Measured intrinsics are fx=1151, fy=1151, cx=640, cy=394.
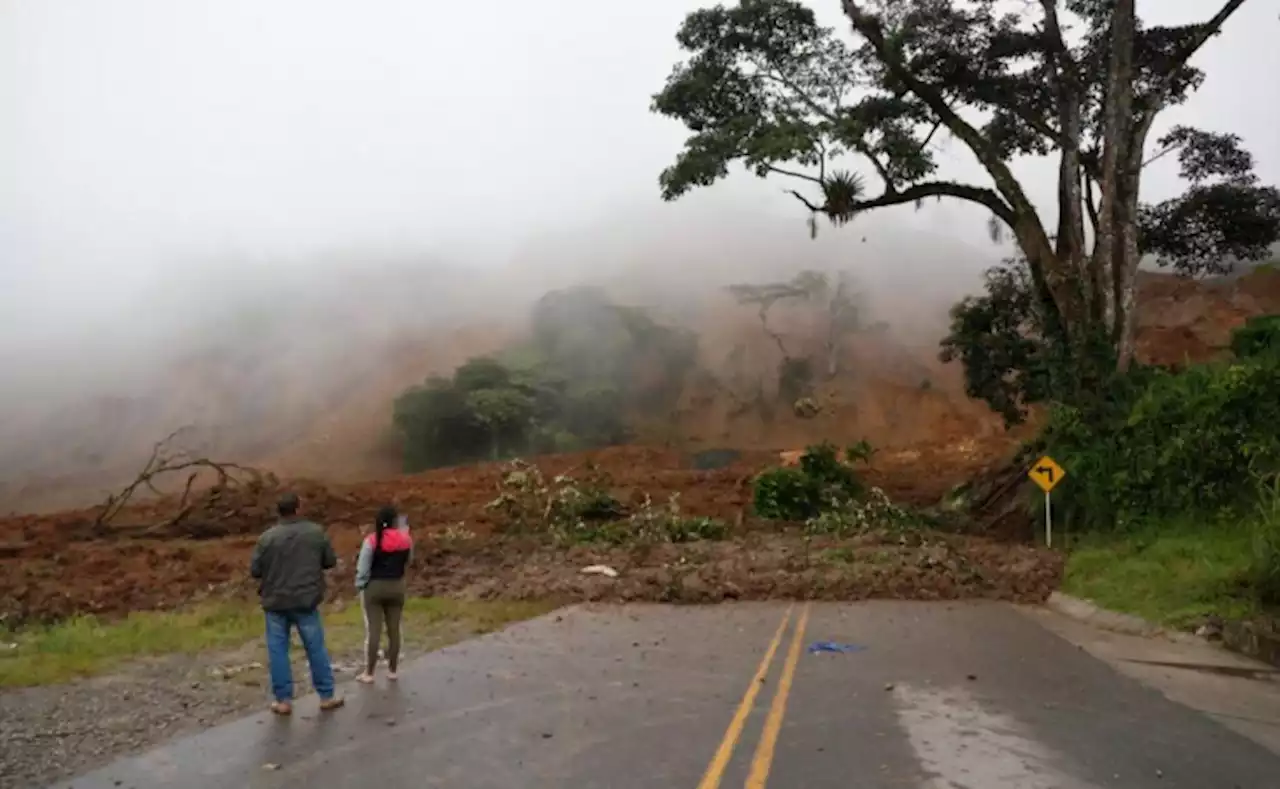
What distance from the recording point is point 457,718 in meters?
9.17

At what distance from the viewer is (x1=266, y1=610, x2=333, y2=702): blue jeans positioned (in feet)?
30.6

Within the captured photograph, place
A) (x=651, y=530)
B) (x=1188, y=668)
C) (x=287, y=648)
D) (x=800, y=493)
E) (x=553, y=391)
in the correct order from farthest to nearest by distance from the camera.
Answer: (x=553, y=391), (x=800, y=493), (x=651, y=530), (x=1188, y=668), (x=287, y=648)

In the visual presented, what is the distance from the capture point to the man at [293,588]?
9.45 metres

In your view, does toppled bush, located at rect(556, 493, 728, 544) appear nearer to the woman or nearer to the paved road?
the paved road

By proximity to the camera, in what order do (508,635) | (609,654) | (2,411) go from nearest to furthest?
(609,654) → (508,635) → (2,411)

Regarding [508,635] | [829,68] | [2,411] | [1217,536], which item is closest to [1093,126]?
[829,68]

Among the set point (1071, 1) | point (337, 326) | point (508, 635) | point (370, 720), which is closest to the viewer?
point (370, 720)

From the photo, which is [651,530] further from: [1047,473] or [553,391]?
[553,391]

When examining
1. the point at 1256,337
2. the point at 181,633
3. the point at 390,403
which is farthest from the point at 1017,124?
the point at 390,403

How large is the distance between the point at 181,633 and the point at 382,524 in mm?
5730

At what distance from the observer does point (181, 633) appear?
15.2 metres

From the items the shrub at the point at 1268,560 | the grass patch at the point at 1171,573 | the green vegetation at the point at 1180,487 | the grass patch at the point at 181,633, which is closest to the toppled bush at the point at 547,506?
the grass patch at the point at 181,633

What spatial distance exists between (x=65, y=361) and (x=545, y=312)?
29444 mm

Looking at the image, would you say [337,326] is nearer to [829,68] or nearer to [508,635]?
[829,68]
